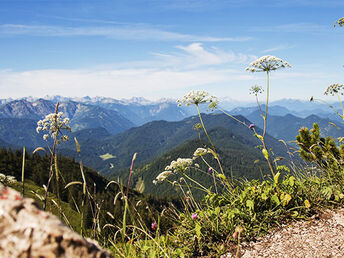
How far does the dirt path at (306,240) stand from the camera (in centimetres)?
376

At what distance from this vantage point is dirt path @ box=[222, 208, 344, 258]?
12.3ft

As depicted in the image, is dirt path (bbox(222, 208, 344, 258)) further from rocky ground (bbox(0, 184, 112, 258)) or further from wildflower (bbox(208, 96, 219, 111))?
rocky ground (bbox(0, 184, 112, 258))

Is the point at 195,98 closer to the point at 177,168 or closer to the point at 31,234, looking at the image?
the point at 177,168

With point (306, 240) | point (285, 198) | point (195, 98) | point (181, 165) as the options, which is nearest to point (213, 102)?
point (195, 98)

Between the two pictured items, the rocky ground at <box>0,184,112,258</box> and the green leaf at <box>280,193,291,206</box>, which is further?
the green leaf at <box>280,193,291,206</box>

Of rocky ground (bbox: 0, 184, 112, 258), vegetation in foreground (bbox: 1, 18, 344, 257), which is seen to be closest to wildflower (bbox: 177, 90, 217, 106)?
vegetation in foreground (bbox: 1, 18, 344, 257)

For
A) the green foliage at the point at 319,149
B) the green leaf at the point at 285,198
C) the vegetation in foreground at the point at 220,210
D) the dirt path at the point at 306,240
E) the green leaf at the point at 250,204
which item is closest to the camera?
the dirt path at the point at 306,240

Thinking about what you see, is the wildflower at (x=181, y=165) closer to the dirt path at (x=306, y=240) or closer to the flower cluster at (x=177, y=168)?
the flower cluster at (x=177, y=168)

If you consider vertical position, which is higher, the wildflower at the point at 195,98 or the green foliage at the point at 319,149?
the wildflower at the point at 195,98

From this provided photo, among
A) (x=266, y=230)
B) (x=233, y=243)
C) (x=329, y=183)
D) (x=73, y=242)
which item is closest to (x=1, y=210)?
(x=73, y=242)

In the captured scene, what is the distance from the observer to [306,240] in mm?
4105

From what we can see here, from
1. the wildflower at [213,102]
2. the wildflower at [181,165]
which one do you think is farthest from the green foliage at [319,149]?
the wildflower at [181,165]

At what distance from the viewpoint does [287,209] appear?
5000mm

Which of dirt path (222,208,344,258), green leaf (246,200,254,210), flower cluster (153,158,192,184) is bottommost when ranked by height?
dirt path (222,208,344,258)
